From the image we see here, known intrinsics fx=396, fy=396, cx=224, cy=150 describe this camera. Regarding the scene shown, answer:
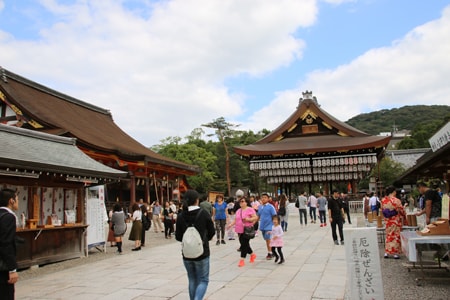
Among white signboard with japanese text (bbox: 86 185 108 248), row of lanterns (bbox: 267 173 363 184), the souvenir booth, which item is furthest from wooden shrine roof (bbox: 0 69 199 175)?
white signboard with japanese text (bbox: 86 185 108 248)

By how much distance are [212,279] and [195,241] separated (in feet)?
8.98

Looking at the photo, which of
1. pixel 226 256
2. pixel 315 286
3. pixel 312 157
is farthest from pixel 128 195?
pixel 315 286

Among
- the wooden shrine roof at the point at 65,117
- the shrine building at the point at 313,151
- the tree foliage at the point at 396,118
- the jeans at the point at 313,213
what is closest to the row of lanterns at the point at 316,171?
the shrine building at the point at 313,151

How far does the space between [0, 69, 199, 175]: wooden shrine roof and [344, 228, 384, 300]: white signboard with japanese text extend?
14.8 m

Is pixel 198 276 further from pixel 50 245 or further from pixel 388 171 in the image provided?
pixel 388 171

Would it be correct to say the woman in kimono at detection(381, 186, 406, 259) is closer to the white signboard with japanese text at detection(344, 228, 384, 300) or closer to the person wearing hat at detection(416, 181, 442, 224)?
the person wearing hat at detection(416, 181, 442, 224)

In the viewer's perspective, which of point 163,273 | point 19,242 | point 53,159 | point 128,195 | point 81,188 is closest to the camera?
point 19,242

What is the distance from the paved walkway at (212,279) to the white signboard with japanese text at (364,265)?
1.01 m

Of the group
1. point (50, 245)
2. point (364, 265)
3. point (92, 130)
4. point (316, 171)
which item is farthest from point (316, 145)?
point (364, 265)

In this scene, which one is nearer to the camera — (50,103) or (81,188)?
(81,188)

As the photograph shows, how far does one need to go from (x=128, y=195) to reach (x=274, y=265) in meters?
18.3

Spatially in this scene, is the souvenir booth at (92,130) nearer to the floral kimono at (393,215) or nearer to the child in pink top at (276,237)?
the child in pink top at (276,237)

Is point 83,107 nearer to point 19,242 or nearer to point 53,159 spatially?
point 53,159

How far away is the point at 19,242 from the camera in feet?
14.2
